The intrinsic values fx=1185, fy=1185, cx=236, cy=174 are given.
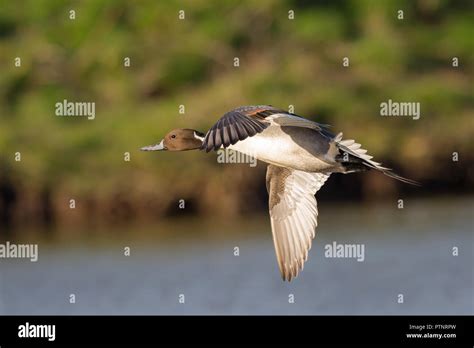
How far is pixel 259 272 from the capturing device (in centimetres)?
1505

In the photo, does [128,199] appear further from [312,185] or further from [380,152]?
[312,185]

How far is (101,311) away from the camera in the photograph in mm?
14047

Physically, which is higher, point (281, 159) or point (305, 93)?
point (305, 93)

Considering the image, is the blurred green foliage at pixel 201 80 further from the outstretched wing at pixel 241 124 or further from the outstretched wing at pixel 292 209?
the outstretched wing at pixel 241 124

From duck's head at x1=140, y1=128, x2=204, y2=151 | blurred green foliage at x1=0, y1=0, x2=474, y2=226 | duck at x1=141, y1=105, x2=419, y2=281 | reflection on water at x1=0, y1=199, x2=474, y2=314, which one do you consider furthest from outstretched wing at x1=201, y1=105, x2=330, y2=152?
blurred green foliage at x1=0, y1=0, x2=474, y2=226

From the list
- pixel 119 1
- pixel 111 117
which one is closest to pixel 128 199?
pixel 111 117

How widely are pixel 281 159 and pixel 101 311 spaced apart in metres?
6.53

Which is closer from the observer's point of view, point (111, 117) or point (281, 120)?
point (281, 120)

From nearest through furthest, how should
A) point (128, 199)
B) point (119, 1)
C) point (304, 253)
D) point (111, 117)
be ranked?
point (304, 253) → point (128, 199) → point (111, 117) → point (119, 1)

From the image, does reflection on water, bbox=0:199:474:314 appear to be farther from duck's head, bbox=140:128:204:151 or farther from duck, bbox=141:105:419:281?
→ duck's head, bbox=140:128:204:151

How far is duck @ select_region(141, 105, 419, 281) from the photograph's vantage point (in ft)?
24.5

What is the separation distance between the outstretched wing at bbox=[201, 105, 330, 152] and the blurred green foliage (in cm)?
883

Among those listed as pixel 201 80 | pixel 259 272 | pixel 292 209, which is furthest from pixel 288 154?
pixel 201 80

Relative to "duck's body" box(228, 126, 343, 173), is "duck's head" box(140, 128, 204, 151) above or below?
above
